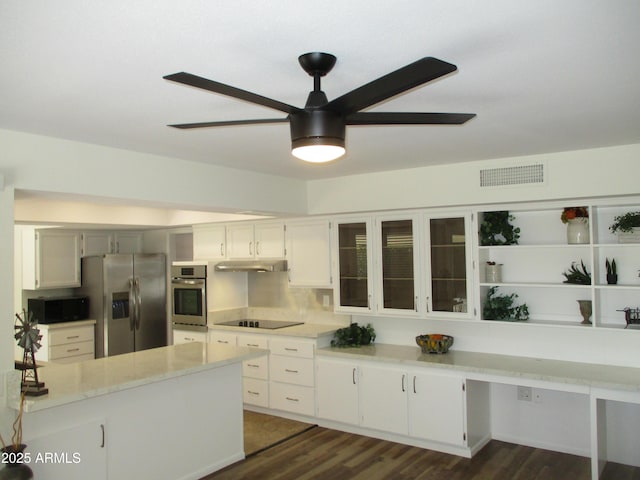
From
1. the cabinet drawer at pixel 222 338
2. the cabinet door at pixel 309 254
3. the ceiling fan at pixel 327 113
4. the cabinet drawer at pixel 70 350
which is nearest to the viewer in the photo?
the ceiling fan at pixel 327 113

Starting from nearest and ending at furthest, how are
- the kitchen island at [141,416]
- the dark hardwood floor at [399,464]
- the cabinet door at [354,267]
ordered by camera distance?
the kitchen island at [141,416] → the dark hardwood floor at [399,464] → the cabinet door at [354,267]

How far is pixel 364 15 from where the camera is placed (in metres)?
1.63

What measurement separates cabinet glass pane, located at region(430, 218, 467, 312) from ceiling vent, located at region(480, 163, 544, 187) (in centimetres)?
46

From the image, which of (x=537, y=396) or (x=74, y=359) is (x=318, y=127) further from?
(x=74, y=359)

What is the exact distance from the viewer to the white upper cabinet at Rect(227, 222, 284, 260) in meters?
5.74

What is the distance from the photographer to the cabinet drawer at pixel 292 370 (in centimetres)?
520

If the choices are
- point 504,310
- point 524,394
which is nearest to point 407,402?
point 524,394

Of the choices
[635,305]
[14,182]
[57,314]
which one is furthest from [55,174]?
[635,305]

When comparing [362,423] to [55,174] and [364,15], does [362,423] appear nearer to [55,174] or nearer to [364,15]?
[55,174]

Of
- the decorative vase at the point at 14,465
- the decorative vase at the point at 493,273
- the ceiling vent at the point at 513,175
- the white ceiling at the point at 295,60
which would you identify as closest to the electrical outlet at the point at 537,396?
the decorative vase at the point at 493,273

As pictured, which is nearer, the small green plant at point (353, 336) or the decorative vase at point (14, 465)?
the decorative vase at point (14, 465)

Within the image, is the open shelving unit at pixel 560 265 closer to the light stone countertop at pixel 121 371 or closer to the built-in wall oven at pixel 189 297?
the light stone countertop at pixel 121 371

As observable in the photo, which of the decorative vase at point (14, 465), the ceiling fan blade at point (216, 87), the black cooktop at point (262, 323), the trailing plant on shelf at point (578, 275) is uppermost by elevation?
the ceiling fan blade at point (216, 87)

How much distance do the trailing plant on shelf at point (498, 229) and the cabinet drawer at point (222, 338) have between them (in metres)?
2.88
